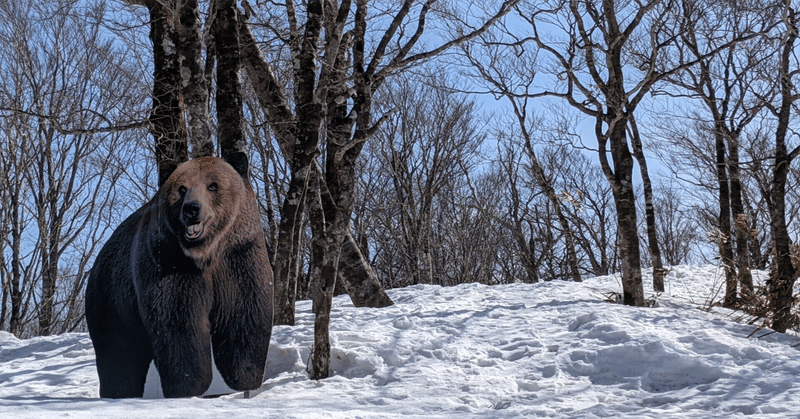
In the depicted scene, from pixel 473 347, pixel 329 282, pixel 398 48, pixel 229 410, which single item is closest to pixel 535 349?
pixel 473 347

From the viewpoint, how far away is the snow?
4.09 metres

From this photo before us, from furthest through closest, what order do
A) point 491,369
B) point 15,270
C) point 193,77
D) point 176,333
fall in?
point 15,270
point 193,77
point 491,369
point 176,333

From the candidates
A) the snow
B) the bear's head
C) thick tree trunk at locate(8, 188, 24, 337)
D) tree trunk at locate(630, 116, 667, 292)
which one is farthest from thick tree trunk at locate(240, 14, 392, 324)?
thick tree trunk at locate(8, 188, 24, 337)

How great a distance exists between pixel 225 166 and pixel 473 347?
113 inches

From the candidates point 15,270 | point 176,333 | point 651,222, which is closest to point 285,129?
point 176,333

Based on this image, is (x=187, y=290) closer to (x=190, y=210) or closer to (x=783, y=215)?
(x=190, y=210)

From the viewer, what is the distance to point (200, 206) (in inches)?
183

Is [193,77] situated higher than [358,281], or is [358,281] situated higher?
[193,77]

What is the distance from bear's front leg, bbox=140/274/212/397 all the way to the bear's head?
0.94 feet

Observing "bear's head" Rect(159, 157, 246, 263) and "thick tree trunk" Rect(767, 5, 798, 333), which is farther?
"thick tree trunk" Rect(767, 5, 798, 333)

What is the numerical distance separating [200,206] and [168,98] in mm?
2668

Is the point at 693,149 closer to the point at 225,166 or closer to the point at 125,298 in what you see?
the point at 225,166

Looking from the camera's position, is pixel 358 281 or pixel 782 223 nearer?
pixel 782 223

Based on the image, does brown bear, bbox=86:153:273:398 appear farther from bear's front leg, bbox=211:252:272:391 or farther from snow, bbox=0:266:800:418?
snow, bbox=0:266:800:418
